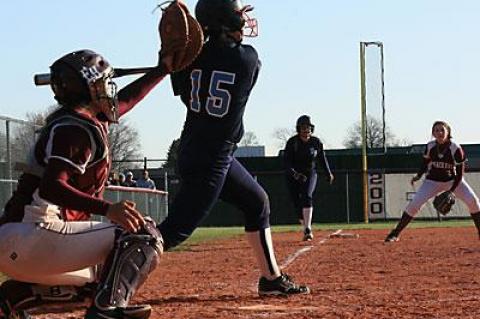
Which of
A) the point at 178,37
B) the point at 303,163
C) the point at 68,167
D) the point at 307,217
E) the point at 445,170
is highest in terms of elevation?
the point at 178,37

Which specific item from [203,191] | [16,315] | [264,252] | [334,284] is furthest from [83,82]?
[334,284]

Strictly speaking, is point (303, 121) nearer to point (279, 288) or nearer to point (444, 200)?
point (444, 200)

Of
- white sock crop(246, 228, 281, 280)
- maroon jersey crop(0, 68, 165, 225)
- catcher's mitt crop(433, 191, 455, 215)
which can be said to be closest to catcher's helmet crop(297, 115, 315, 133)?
catcher's mitt crop(433, 191, 455, 215)

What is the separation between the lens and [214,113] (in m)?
7.07

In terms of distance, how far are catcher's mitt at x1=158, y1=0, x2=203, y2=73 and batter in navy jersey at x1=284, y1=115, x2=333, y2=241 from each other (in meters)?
10.8

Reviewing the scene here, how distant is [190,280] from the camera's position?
31.1 feet

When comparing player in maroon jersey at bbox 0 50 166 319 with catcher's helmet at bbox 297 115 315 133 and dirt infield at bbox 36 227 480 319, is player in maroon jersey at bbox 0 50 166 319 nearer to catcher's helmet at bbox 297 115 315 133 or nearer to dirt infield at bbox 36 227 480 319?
dirt infield at bbox 36 227 480 319

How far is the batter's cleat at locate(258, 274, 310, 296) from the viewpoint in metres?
7.62

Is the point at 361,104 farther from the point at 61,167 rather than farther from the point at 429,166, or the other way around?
the point at 61,167

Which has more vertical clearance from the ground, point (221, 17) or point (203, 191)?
point (221, 17)

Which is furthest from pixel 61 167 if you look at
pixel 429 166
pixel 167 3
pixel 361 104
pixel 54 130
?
pixel 361 104

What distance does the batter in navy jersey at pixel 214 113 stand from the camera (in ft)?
22.6

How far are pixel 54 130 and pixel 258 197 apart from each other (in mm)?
2823

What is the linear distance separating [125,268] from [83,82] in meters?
0.98
